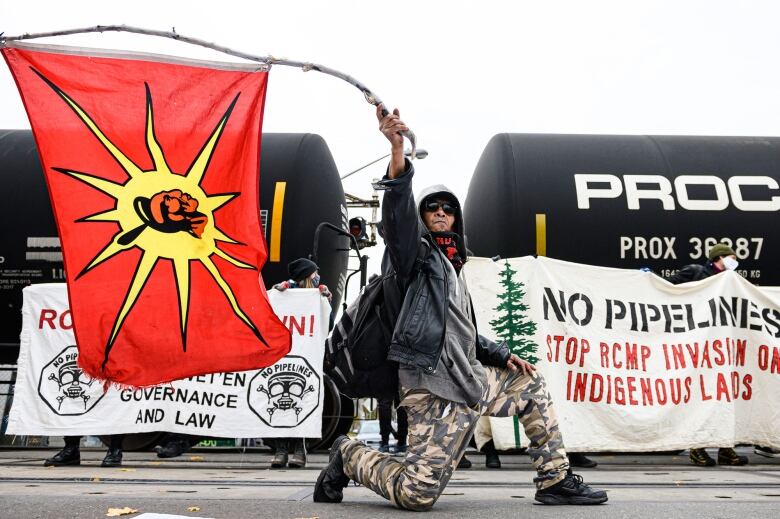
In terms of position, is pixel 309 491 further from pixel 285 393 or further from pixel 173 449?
pixel 173 449

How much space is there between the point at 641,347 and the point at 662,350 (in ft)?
0.63

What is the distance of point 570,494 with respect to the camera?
159 inches

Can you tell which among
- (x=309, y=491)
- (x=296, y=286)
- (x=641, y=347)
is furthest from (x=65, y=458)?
(x=641, y=347)

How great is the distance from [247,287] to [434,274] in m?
0.88

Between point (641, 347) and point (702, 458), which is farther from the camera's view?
point (641, 347)

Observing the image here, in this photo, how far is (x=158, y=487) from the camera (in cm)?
490

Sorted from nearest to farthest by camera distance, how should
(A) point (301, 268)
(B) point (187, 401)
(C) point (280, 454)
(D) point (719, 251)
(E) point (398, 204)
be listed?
(E) point (398, 204) → (C) point (280, 454) → (B) point (187, 401) → (A) point (301, 268) → (D) point (719, 251)

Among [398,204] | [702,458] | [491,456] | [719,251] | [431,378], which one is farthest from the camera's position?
[719,251]

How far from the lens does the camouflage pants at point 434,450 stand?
3.72m

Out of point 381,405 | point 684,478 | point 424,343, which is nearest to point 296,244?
point 381,405

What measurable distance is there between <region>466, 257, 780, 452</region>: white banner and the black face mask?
332cm

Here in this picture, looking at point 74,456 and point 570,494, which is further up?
point 570,494

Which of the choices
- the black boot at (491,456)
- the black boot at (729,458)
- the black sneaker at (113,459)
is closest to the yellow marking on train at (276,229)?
the black sneaker at (113,459)

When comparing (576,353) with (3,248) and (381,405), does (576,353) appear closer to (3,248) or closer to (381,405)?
(381,405)
